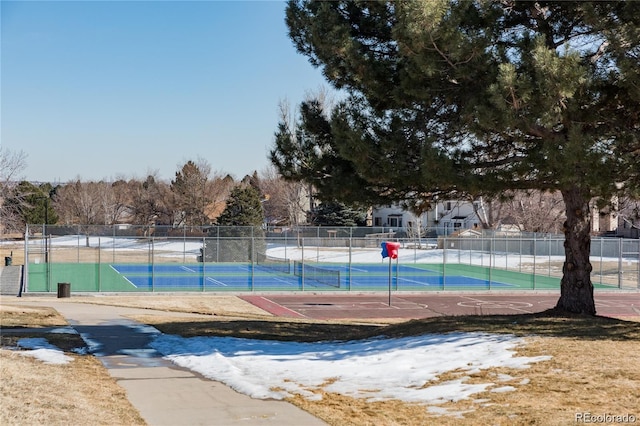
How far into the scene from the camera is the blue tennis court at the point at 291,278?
3806cm

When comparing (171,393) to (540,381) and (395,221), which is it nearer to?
(540,381)

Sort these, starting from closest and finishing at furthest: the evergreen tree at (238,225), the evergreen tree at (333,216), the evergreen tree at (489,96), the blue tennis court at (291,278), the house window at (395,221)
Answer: the evergreen tree at (489,96) → the blue tennis court at (291,278) → the evergreen tree at (238,225) → the evergreen tree at (333,216) → the house window at (395,221)

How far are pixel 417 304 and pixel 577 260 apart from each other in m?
17.2

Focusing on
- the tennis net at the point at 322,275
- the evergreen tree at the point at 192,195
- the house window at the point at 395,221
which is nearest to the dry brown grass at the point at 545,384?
the tennis net at the point at 322,275

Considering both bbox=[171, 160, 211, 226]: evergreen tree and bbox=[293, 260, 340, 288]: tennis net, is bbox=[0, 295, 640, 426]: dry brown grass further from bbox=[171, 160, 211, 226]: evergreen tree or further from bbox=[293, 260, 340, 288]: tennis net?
bbox=[171, 160, 211, 226]: evergreen tree

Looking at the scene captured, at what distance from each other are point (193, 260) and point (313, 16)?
43.2 metres

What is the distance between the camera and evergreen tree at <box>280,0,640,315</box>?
12141 mm

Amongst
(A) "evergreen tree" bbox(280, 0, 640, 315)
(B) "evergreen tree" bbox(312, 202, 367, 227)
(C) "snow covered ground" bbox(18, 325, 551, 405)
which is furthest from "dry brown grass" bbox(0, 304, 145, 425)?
(B) "evergreen tree" bbox(312, 202, 367, 227)

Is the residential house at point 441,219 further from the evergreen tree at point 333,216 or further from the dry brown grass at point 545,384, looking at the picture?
the dry brown grass at point 545,384

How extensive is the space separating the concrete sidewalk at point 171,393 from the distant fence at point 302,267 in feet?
55.2

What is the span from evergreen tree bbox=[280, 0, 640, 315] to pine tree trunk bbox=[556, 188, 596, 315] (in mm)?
23

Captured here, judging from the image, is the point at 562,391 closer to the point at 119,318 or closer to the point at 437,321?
the point at 437,321

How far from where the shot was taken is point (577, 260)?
16031 millimetres

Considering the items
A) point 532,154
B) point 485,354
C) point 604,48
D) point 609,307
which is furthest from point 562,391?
point 609,307
